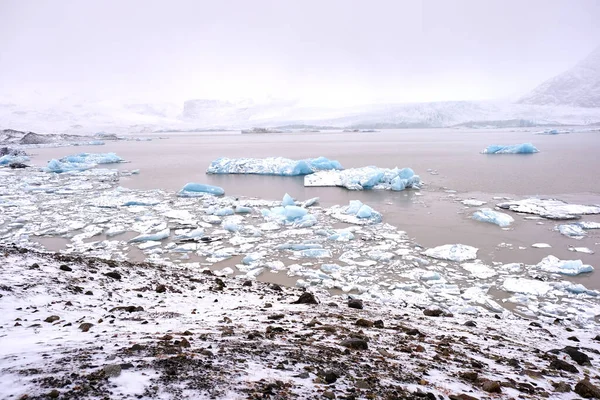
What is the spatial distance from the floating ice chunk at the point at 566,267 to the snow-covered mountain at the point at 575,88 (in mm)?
77332

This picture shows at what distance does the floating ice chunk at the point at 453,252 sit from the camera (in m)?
5.97

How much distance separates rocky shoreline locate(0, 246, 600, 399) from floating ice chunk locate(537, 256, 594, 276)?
1.82m

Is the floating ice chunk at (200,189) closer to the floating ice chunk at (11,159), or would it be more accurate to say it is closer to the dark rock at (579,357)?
the dark rock at (579,357)

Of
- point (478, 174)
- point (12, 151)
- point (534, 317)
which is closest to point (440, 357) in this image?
point (534, 317)

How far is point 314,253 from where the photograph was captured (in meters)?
6.24

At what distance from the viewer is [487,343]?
3.05 meters

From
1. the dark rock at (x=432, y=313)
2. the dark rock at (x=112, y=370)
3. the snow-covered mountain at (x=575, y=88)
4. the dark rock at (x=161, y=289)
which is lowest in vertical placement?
the dark rock at (x=432, y=313)

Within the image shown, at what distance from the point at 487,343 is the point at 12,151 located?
104 ft

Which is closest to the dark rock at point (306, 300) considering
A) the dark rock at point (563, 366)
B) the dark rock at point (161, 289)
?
the dark rock at point (161, 289)

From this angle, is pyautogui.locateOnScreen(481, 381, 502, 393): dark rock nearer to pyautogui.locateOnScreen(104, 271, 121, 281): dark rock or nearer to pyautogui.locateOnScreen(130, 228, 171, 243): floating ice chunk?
pyautogui.locateOnScreen(104, 271, 121, 281): dark rock

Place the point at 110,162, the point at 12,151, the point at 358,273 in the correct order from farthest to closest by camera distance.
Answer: the point at 12,151 → the point at 110,162 → the point at 358,273

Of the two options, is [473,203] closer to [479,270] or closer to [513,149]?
[479,270]

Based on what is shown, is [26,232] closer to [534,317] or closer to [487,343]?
[487,343]

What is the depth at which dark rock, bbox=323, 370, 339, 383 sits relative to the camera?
197 centimetres
